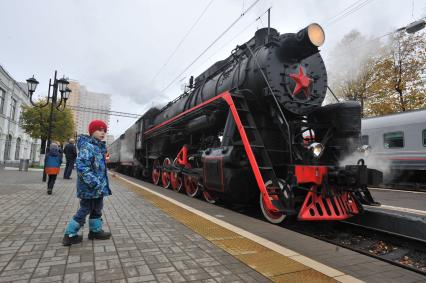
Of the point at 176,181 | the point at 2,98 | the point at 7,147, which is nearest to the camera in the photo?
the point at 176,181

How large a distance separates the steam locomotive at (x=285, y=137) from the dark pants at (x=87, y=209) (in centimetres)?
249

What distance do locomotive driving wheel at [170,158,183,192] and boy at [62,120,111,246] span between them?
568 centimetres

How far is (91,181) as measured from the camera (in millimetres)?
3648

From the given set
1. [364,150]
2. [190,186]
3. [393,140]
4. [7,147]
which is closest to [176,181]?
[190,186]

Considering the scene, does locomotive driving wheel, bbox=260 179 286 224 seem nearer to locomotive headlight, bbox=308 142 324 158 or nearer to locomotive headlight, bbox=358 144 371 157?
locomotive headlight, bbox=308 142 324 158

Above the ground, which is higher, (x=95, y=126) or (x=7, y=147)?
(x=7, y=147)

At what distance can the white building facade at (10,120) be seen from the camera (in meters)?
29.2

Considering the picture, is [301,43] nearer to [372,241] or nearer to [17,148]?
[372,241]

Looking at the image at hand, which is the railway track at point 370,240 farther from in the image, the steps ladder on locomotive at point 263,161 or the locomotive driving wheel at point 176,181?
the locomotive driving wheel at point 176,181

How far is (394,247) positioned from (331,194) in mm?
1181

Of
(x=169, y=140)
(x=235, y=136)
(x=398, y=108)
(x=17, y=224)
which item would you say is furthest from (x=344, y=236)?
(x=398, y=108)

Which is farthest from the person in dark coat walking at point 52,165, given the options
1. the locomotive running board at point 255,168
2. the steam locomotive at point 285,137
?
the locomotive running board at point 255,168

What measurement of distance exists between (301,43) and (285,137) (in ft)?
5.57

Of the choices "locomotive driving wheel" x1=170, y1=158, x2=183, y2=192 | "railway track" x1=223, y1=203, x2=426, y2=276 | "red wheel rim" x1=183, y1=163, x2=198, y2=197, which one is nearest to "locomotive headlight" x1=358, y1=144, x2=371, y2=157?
"railway track" x1=223, y1=203, x2=426, y2=276
